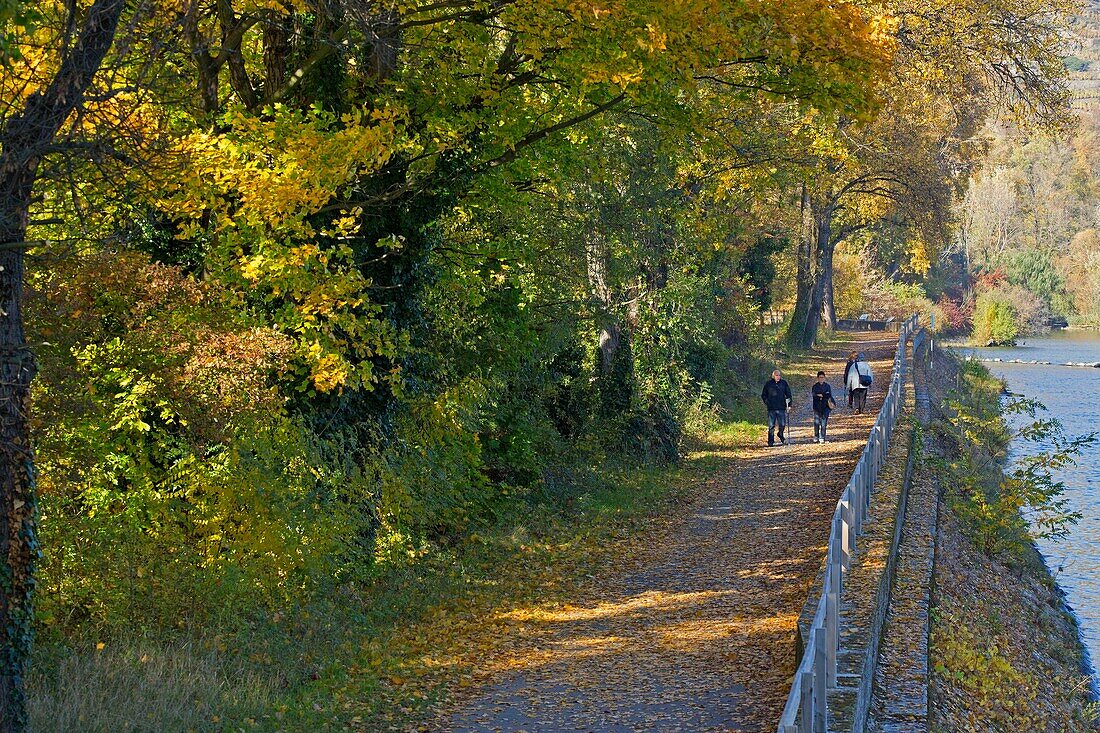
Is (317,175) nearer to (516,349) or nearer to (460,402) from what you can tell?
(460,402)

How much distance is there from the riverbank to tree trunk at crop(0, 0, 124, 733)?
6880mm

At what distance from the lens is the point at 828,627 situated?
7.84m

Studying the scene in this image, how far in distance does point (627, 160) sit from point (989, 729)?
1166 cm

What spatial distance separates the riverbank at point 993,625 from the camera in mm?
11654

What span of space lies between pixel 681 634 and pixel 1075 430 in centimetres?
2903

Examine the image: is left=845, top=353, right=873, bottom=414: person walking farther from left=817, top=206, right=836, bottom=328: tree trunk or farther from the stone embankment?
the stone embankment

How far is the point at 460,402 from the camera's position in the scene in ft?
46.6

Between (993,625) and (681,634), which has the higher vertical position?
(681,634)

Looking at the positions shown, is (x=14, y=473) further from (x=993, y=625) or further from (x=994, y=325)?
(x=994, y=325)

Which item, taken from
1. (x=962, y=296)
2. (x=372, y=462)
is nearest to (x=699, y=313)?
(x=372, y=462)

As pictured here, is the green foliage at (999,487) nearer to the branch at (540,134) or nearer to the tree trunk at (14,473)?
the branch at (540,134)

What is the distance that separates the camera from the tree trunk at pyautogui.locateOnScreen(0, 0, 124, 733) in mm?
7117

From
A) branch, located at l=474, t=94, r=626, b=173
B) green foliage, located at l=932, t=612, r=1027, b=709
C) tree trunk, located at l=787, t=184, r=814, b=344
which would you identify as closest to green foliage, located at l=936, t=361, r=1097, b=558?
green foliage, located at l=932, t=612, r=1027, b=709

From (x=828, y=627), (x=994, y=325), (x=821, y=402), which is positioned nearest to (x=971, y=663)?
(x=828, y=627)
